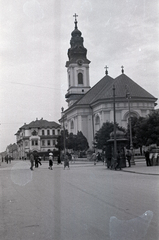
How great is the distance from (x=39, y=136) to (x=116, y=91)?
6467 cm

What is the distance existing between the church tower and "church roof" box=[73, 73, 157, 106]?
4543 mm

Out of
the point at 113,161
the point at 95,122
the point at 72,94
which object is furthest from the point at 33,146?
the point at 113,161

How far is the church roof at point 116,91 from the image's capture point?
78.8m

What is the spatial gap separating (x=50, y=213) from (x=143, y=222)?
2.45 meters

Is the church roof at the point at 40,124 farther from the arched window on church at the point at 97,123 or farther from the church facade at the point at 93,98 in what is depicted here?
the arched window on church at the point at 97,123

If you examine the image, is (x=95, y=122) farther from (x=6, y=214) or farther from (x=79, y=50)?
(x=6, y=214)

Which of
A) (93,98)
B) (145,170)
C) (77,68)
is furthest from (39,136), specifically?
(145,170)

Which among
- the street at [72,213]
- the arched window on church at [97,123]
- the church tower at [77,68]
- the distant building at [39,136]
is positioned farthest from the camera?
the distant building at [39,136]

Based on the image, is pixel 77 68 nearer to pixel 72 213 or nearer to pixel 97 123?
pixel 97 123

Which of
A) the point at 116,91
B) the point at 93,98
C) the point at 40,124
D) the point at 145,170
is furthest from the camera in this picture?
the point at 40,124

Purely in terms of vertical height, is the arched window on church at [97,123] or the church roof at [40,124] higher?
the church roof at [40,124]

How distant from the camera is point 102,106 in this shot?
3071 inches

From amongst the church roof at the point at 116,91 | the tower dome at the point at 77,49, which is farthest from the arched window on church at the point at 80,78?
the church roof at the point at 116,91

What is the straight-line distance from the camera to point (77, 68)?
314 feet
